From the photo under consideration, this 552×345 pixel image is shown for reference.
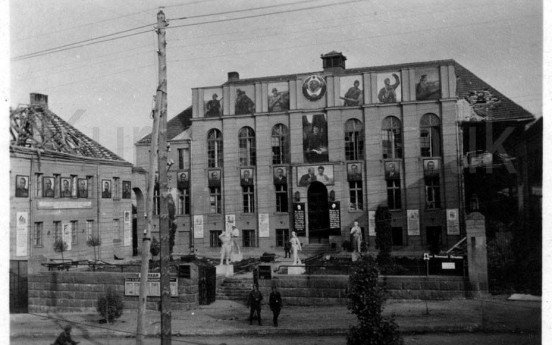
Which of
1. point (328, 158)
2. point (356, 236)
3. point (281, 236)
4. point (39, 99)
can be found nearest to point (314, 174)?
point (328, 158)

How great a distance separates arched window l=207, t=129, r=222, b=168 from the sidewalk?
24438mm

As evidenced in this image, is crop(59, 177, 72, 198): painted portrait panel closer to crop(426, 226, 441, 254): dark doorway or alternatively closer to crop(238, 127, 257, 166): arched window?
crop(238, 127, 257, 166): arched window

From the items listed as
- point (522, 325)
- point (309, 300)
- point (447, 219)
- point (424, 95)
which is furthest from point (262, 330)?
point (424, 95)

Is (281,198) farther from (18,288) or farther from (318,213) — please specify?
(18,288)

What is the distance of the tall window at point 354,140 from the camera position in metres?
42.2

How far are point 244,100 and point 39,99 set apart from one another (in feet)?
53.5

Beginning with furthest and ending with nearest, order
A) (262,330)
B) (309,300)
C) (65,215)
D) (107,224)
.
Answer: (107,224) < (65,215) < (309,300) < (262,330)

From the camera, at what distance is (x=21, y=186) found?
31.5 m

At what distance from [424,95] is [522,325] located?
26.1 meters

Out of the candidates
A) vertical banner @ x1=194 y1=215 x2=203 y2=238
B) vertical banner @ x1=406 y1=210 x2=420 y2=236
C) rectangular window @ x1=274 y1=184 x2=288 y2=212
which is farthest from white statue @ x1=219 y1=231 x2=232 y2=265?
vertical banner @ x1=406 y1=210 x2=420 y2=236

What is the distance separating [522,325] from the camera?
17.1 m

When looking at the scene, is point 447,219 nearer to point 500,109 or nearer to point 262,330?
point 500,109

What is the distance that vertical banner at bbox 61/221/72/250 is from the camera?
114 ft

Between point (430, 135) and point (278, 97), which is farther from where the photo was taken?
point (278, 97)
